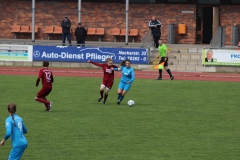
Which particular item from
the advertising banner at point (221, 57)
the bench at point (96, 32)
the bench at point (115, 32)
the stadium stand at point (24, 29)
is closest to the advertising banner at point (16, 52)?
the stadium stand at point (24, 29)

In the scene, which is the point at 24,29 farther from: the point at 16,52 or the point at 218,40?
the point at 218,40

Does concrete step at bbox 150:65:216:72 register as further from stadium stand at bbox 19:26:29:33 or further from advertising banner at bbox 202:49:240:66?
stadium stand at bbox 19:26:29:33

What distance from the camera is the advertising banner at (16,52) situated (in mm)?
42344

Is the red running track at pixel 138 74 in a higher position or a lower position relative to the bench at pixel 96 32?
lower

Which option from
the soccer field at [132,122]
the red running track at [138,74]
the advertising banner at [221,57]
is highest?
the advertising banner at [221,57]

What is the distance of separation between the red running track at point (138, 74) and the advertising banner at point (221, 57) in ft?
2.49

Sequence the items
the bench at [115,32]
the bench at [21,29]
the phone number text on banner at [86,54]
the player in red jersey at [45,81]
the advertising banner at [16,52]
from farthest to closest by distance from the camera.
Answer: the bench at [21,29] < the bench at [115,32] < the advertising banner at [16,52] < the phone number text on banner at [86,54] < the player in red jersey at [45,81]

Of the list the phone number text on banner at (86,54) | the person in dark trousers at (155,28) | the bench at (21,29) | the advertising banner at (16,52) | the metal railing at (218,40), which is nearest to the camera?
the phone number text on banner at (86,54)

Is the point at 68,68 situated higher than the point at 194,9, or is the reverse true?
the point at 194,9

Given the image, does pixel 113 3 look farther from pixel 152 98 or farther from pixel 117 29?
pixel 152 98

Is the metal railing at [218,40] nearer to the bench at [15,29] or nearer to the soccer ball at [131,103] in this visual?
the bench at [15,29]

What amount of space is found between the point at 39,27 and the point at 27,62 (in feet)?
33.8

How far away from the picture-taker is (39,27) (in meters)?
52.6

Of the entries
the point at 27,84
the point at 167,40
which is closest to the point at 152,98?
the point at 27,84
